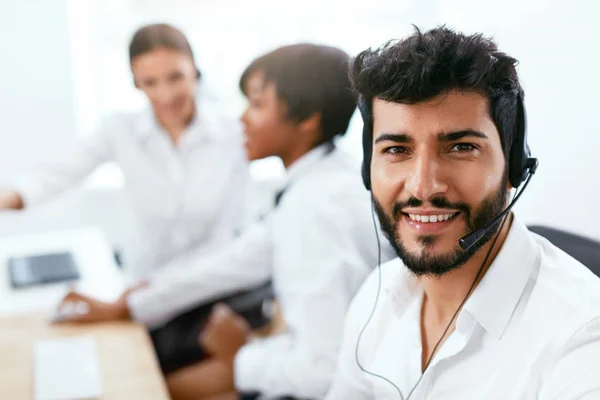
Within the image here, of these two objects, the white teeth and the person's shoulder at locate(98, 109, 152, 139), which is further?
the person's shoulder at locate(98, 109, 152, 139)

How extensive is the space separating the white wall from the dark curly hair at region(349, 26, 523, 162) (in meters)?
2.28

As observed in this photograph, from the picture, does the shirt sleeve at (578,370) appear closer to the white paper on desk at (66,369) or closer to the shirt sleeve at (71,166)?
the white paper on desk at (66,369)

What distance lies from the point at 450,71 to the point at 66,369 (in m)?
0.90

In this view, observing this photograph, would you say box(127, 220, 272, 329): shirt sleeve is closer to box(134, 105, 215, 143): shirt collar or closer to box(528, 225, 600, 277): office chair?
box(134, 105, 215, 143): shirt collar

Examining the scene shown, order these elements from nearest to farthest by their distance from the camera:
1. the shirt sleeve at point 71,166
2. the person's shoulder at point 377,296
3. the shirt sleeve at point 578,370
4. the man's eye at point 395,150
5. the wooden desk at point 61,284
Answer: the shirt sleeve at point 578,370
the man's eye at point 395,150
the person's shoulder at point 377,296
the wooden desk at point 61,284
the shirt sleeve at point 71,166

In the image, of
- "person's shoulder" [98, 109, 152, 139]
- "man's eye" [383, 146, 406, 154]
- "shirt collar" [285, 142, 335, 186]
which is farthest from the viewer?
"person's shoulder" [98, 109, 152, 139]

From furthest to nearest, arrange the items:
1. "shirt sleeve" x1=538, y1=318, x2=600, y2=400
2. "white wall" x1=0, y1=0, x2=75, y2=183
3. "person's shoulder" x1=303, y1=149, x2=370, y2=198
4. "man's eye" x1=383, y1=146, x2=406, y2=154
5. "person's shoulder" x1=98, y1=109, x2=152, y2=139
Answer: "white wall" x1=0, y1=0, x2=75, y2=183 → "person's shoulder" x1=98, y1=109, x2=152, y2=139 → "person's shoulder" x1=303, y1=149, x2=370, y2=198 → "man's eye" x1=383, y1=146, x2=406, y2=154 → "shirt sleeve" x1=538, y1=318, x2=600, y2=400

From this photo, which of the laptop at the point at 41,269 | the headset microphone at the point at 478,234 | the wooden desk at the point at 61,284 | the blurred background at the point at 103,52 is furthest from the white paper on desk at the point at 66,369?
the blurred background at the point at 103,52

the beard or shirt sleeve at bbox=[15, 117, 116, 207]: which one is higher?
the beard

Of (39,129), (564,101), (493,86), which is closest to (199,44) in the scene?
(39,129)

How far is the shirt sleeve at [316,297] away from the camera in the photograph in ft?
4.16

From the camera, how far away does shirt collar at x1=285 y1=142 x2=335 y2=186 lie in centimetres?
145

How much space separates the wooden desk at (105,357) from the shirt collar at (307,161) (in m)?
0.47

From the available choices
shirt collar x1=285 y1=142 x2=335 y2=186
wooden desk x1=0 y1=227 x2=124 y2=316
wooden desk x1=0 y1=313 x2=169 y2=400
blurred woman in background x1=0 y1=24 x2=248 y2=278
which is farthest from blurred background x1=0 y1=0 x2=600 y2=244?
wooden desk x1=0 y1=313 x2=169 y2=400
